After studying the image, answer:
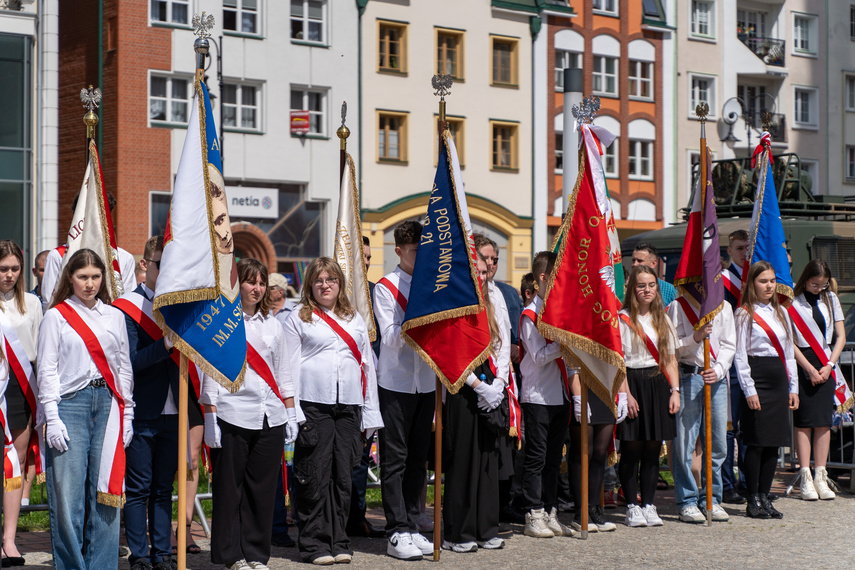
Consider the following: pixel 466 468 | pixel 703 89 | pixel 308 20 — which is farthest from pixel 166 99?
pixel 466 468

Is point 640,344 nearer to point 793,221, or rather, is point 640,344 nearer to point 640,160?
point 793,221

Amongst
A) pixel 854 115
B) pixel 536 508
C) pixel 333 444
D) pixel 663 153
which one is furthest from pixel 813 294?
pixel 854 115

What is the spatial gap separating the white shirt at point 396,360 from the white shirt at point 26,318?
2266mm

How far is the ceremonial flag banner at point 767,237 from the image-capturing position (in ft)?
34.3

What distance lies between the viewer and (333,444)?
773cm

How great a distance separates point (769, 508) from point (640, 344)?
1.81 m

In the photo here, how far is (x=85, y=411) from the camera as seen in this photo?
6.68 metres

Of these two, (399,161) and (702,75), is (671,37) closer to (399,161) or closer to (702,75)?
(702,75)

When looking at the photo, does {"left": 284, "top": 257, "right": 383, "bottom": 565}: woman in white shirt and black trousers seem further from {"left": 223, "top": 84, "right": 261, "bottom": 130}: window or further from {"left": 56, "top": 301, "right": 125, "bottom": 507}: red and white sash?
{"left": 223, "top": 84, "right": 261, "bottom": 130}: window

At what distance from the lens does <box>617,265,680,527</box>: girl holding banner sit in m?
9.01

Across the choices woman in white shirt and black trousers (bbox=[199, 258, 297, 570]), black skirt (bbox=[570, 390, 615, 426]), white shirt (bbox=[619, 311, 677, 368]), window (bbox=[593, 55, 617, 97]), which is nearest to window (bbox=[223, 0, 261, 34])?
window (bbox=[593, 55, 617, 97])

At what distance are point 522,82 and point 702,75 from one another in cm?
835

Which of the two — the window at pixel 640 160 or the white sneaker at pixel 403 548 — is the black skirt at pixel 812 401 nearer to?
the white sneaker at pixel 403 548

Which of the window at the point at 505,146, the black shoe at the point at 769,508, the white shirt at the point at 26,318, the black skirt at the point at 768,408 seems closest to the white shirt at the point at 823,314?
the black skirt at the point at 768,408
